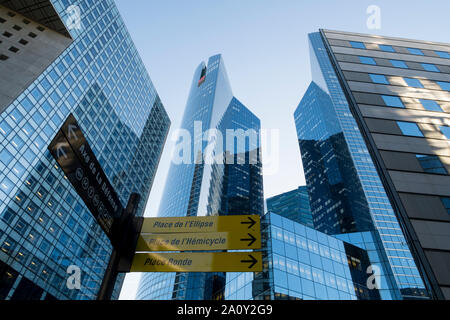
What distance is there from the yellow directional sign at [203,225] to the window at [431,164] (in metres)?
14.6

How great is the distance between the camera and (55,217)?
4900 centimetres

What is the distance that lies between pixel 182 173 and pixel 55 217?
77955 mm

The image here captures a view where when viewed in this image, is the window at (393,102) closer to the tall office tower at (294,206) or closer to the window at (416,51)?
the window at (416,51)

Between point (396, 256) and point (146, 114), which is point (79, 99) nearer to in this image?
point (146, 114)

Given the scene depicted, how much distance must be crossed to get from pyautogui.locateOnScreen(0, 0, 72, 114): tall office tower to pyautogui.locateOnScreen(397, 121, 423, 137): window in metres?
47.5

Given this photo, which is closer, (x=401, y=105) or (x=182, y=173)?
(x=401, y=105)

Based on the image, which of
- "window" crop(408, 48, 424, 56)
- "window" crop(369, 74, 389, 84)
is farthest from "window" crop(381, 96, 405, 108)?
"window" crop(408, 48, 424, 56)

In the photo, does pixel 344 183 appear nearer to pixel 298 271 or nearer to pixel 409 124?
pixel 298 271

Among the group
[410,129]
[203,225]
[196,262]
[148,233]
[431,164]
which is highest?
[410,129]

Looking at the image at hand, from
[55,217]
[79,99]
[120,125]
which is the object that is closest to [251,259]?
[55,217]

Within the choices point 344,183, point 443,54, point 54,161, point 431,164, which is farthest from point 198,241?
point 344,183

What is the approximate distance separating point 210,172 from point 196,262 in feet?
373

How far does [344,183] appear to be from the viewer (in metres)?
119

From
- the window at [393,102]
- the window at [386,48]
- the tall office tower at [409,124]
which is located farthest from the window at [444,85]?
the window at [386,48]
